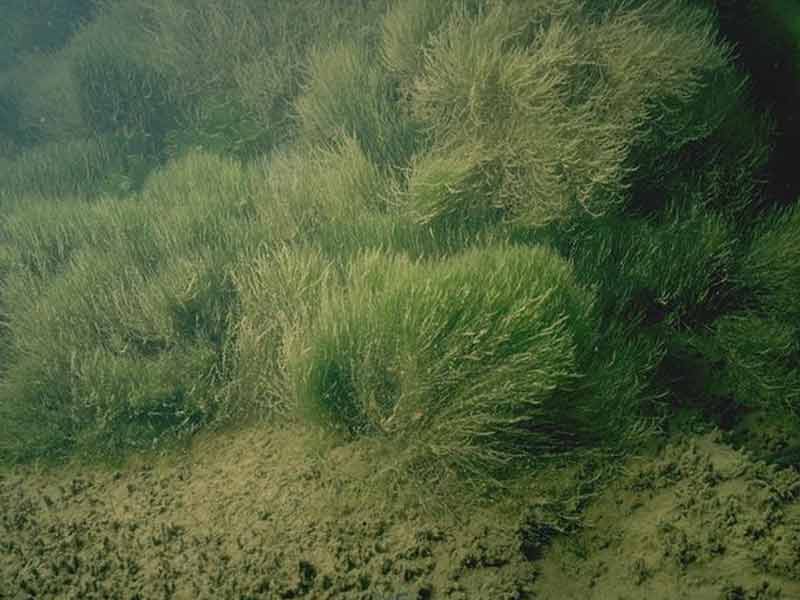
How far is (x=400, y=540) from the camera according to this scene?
270 cm

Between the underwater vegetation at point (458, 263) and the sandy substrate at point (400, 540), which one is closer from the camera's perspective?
the sandy substrate at point (400, 540)

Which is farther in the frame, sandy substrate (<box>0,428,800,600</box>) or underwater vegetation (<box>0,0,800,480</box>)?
underwater vegetation (<box>0,0,800,480</box>)

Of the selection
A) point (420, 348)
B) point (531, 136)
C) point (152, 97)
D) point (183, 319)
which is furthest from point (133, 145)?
point (420, 348)

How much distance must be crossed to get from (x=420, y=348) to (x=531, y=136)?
212 centimetres

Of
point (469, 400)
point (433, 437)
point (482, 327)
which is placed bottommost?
point (433, 437)

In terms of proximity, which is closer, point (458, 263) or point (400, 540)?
point (400, 540)

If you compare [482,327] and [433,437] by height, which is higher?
[482,327]

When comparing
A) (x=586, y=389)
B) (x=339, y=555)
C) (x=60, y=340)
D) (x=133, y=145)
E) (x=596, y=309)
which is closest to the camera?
(x=339, y=555)

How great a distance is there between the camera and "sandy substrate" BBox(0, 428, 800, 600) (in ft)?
8.13

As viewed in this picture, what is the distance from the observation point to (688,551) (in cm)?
251

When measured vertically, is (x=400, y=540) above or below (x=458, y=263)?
below

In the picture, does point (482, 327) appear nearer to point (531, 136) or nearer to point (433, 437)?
point (433, 437)

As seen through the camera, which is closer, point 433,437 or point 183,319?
point 433,437

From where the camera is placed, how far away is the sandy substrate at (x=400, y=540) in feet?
8.13
